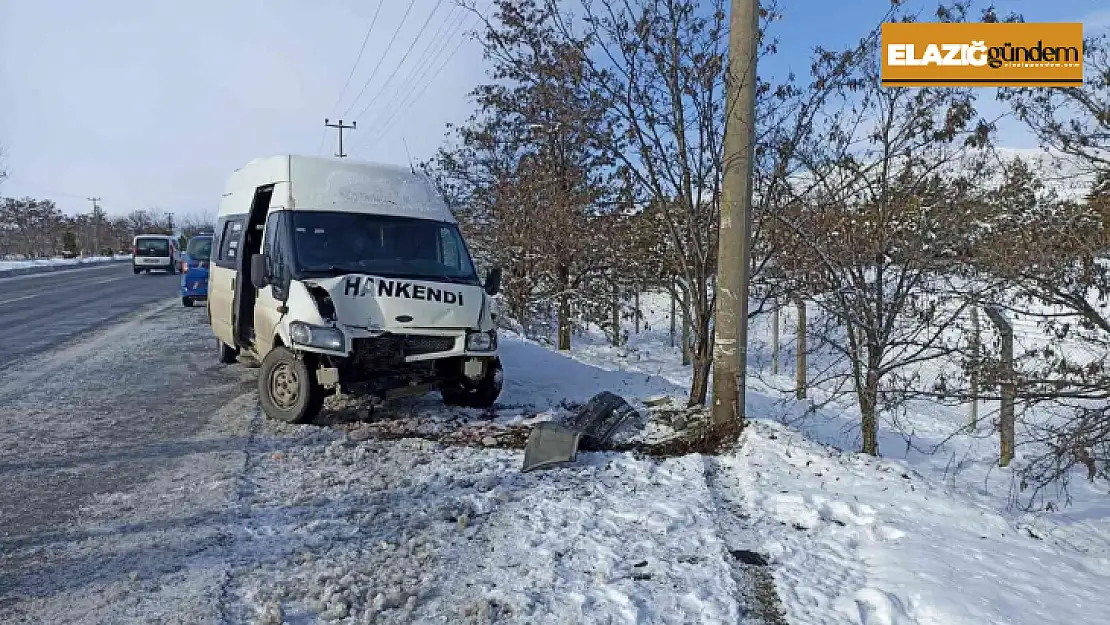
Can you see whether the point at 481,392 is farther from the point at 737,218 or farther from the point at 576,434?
the point at 737,218

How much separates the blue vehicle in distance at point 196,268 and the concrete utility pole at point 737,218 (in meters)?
14.8

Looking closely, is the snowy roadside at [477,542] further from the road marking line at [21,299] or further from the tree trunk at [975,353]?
the road marking line at [21,299]

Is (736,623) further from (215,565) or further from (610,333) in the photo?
(610,333)

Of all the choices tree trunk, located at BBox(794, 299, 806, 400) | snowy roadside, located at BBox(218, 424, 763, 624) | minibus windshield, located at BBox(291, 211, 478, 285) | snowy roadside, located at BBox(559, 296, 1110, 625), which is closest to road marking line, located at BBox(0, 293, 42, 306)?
minibus windshield, located at BBox(291, 211, 478, 285)

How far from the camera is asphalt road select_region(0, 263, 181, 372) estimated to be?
11492mm

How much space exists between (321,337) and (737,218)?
3.56 metres

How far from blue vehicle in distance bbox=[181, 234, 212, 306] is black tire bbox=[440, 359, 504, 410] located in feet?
40.8

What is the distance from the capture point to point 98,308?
56.2 feet

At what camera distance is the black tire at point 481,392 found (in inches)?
279

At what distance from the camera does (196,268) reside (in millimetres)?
17625

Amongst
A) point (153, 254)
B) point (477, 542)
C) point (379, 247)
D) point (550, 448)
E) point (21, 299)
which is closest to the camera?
point (477, 542)

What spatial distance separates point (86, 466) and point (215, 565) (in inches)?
93.5

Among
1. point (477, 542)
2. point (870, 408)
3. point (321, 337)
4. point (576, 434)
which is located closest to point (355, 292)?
point (321, 337)

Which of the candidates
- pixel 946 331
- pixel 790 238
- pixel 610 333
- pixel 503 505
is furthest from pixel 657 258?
pixel 610 333
